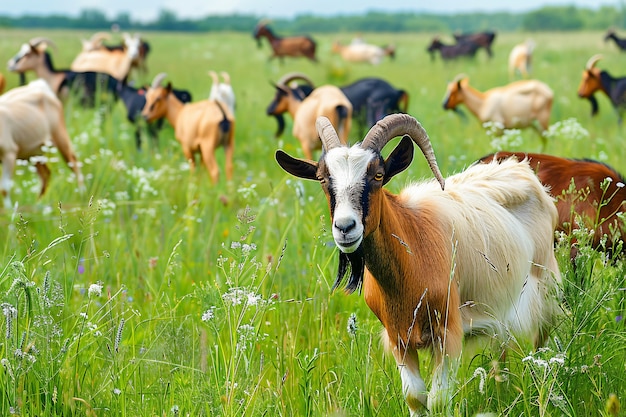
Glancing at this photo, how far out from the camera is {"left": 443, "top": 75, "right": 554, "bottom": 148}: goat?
12.0 meters

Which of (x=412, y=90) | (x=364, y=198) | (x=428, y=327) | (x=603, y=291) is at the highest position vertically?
(x=364, y=198)

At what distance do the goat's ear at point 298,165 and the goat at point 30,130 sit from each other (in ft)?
15.9

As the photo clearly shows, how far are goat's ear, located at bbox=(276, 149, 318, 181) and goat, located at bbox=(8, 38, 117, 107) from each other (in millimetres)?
9972

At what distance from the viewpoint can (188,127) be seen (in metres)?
9.78

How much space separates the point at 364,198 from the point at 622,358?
4.81 feet

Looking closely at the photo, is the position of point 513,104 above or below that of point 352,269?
below

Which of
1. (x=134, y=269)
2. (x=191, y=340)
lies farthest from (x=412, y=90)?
(x=191, y=340)

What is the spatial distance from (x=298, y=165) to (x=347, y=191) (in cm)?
44

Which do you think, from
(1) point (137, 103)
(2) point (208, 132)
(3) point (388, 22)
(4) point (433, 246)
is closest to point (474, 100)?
(2) point (208, 132)

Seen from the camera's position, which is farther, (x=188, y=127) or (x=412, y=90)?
(x=412, y=90)

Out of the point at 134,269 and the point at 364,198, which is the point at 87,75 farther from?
the point at 364,198

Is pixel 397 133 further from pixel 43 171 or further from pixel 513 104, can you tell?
pixel 513 104

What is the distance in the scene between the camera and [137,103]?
1288 cm

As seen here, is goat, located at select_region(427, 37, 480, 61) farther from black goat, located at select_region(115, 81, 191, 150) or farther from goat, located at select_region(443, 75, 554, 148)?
black goat, located at select_region(115, 81, 191, 150)
